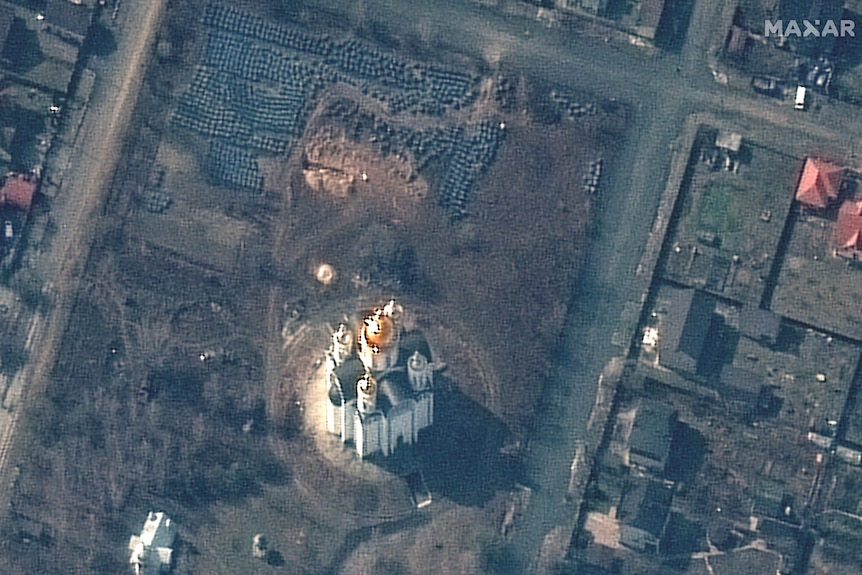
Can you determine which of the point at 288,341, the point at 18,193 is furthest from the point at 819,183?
the point at 18,193

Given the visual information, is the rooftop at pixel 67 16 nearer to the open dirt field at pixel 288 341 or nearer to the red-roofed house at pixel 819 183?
the open dirt field at pixel 288 341

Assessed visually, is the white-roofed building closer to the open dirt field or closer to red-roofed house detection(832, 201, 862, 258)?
the open dirt field

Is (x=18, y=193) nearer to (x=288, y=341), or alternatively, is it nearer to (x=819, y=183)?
(x=288, y=341)

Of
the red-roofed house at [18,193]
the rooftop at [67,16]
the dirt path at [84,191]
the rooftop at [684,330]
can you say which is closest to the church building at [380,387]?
the rooftop at [684,330]

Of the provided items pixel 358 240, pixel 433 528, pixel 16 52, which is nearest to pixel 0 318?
pixel 16 52

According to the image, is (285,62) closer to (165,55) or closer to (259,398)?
(165,55)

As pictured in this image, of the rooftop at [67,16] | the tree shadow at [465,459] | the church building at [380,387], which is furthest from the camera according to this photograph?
the rooftop at [67,16]
